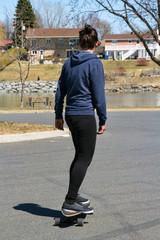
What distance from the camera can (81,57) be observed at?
4156 millimetres

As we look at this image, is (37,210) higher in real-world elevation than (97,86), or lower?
lower

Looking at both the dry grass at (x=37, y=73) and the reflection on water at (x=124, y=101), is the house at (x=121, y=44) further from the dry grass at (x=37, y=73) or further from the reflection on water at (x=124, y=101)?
the reflection on water at (x=124, y=101)

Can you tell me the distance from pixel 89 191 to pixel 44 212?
1.06 metres

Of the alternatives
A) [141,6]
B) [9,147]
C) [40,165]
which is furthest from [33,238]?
[141,6]

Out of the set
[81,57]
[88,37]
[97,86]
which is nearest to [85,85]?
[97,86]

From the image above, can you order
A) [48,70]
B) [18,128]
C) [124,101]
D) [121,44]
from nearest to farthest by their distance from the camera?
[18,128]
[124,101]
[48,70]
[121,44]

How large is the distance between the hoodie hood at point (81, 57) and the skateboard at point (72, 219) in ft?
5.11

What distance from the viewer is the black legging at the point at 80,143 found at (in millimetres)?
4121

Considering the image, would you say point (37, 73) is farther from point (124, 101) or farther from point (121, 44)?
point (124, 101)

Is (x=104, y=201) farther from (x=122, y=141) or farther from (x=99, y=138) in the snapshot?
(x=99, y=138)

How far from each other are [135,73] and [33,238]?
229 feet

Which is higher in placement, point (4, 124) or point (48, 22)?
point (48, 22)

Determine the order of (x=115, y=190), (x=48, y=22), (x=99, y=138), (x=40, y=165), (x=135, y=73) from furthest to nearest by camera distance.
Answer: (x=48, y=22) < (x=135, y=73) < (x=99, y=138) < (x=40, y=165) < (x=115, y=190)

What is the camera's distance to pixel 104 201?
5.03 metres
